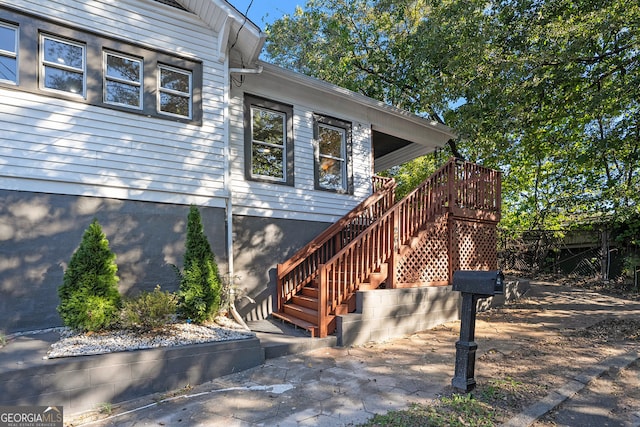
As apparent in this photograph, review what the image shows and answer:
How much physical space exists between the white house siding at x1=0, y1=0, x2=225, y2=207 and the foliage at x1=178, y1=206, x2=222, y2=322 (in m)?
1.06

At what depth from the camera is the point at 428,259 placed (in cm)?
669

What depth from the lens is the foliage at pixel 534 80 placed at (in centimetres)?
769

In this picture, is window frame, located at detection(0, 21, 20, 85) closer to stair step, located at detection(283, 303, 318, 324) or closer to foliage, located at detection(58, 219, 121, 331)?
foliage, located at detection(58, 219, 121, 331)

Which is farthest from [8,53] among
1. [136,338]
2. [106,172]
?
[136,338]

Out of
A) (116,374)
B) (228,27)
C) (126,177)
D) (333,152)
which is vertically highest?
(228,27)

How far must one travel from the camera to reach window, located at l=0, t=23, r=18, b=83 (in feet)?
15.9

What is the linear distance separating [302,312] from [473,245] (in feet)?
13.0

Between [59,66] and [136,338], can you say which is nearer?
[136,338]

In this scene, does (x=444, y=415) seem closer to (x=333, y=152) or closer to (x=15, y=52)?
(x=333, y=152)

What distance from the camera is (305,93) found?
7.58 m

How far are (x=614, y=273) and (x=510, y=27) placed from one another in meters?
→ 8.21

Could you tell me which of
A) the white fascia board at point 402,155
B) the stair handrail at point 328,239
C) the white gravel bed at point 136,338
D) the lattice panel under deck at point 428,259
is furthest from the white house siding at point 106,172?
the white fascia board at point 402,155

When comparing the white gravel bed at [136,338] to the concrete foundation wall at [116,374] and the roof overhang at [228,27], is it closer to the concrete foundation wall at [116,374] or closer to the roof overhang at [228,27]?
the concrete foundation wall at [116,374]

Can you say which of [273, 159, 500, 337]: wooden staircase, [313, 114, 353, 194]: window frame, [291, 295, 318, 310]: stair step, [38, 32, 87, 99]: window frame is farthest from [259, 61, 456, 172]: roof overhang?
[291, 295, 318, 310]: stair step
